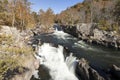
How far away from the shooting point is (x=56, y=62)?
31.4 meters

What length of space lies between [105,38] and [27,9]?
28.8 meters

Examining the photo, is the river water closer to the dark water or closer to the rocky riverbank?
the dark water

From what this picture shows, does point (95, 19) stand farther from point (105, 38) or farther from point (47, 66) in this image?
point (47, 66)

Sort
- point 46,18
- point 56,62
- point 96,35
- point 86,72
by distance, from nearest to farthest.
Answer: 1. point 86,72
2. point 56,62
3. point 96,35
4. point 46,18

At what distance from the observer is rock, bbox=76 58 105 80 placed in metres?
22.2

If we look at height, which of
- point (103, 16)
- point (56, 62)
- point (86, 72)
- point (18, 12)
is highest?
point (18, 12)

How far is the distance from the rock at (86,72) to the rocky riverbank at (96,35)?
25724 millimetres

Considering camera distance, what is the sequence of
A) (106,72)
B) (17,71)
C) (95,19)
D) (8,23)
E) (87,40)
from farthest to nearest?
(95,19) < (87,40) < (8,23) < (106,72) < (17,71)

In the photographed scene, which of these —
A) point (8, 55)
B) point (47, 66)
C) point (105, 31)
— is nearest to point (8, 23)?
point (47, 66)

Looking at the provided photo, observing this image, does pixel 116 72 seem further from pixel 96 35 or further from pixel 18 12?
pixel 18 12

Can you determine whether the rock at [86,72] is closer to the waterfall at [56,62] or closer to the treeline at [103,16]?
the waterfall at [56,62]

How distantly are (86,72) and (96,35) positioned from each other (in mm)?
33657

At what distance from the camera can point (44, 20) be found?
→ 326ft

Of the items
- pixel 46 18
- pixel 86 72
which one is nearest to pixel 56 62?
pixel 86 72
